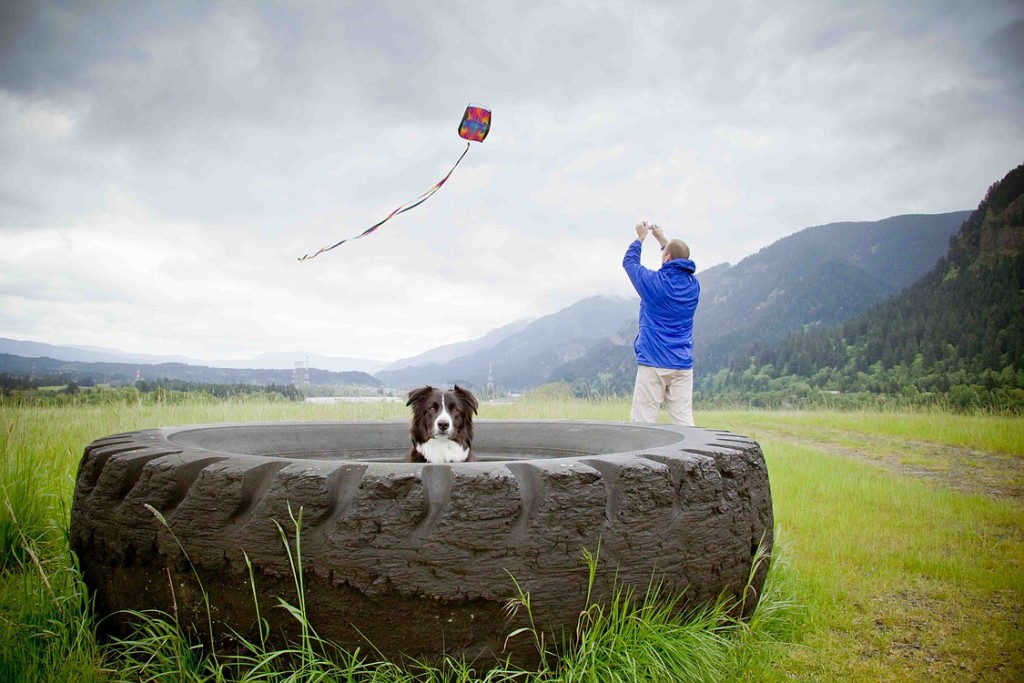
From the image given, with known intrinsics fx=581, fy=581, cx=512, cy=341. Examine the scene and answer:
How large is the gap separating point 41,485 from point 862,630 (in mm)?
4635

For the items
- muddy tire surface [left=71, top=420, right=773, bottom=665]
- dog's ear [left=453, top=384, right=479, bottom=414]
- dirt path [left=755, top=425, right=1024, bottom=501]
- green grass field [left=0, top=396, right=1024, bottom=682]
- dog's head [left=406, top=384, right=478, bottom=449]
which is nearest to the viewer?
muddy tire surface [left=71, top=420, right=773, bottom=665]

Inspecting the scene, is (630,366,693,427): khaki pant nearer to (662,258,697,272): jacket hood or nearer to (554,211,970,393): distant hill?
(662,258,697,272): jacket hood

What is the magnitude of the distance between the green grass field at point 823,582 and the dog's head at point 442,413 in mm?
1657

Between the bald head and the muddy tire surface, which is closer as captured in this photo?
the muddy tire surface

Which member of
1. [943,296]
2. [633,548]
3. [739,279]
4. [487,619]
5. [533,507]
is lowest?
[487,619]

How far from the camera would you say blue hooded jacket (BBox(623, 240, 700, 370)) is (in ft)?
17.3

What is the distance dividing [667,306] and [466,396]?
8.25 ft

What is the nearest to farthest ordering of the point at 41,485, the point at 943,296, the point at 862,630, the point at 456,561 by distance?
Answer: the point at 456,561 → the point at 862,630 → the point at 41,485 → the point at 943,296

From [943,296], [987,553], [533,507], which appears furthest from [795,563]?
[943,296]

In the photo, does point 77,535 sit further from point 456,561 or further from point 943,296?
point 943,296

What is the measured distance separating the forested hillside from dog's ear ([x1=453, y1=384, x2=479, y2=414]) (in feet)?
16.6

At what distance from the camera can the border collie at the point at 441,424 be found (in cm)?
336

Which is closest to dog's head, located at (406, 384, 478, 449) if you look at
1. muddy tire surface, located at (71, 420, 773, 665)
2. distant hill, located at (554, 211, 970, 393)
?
muddy tire surface, located at (71, 420, 773, 665)

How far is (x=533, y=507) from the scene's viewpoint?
5.98 ft
